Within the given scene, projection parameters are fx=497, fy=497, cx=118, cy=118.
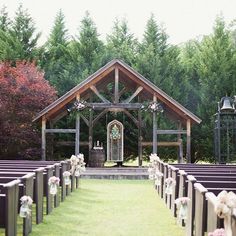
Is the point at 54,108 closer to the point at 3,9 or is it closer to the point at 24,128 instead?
the point at 24,128

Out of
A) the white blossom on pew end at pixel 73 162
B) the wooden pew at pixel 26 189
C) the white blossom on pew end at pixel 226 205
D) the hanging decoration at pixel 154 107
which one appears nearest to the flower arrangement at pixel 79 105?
the hanging decoration at pixel 154 107

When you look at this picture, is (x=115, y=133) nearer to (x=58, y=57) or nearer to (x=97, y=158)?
(x=97, y=158)

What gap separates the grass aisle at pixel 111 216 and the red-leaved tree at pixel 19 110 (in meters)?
8.43

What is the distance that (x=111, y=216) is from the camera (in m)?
10.3

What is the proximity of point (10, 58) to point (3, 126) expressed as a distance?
8.95 metres

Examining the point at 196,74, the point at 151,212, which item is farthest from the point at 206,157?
the point at 151,212

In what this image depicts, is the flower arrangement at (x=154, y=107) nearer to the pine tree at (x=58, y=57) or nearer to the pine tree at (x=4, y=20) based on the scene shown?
the pine tree at (x=58, y=57)

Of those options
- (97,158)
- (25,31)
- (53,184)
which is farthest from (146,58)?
(53,184)

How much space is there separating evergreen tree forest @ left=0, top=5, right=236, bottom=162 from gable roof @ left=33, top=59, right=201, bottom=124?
5.24 meters

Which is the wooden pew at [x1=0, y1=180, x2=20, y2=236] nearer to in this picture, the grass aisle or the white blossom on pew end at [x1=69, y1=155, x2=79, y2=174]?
the grass aisle

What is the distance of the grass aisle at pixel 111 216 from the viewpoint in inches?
342

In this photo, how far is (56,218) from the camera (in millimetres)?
10062

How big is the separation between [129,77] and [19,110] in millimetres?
5388

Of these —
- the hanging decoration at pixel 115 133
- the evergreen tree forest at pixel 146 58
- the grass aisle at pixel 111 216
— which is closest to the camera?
the grass aisle at pixel 111 216
